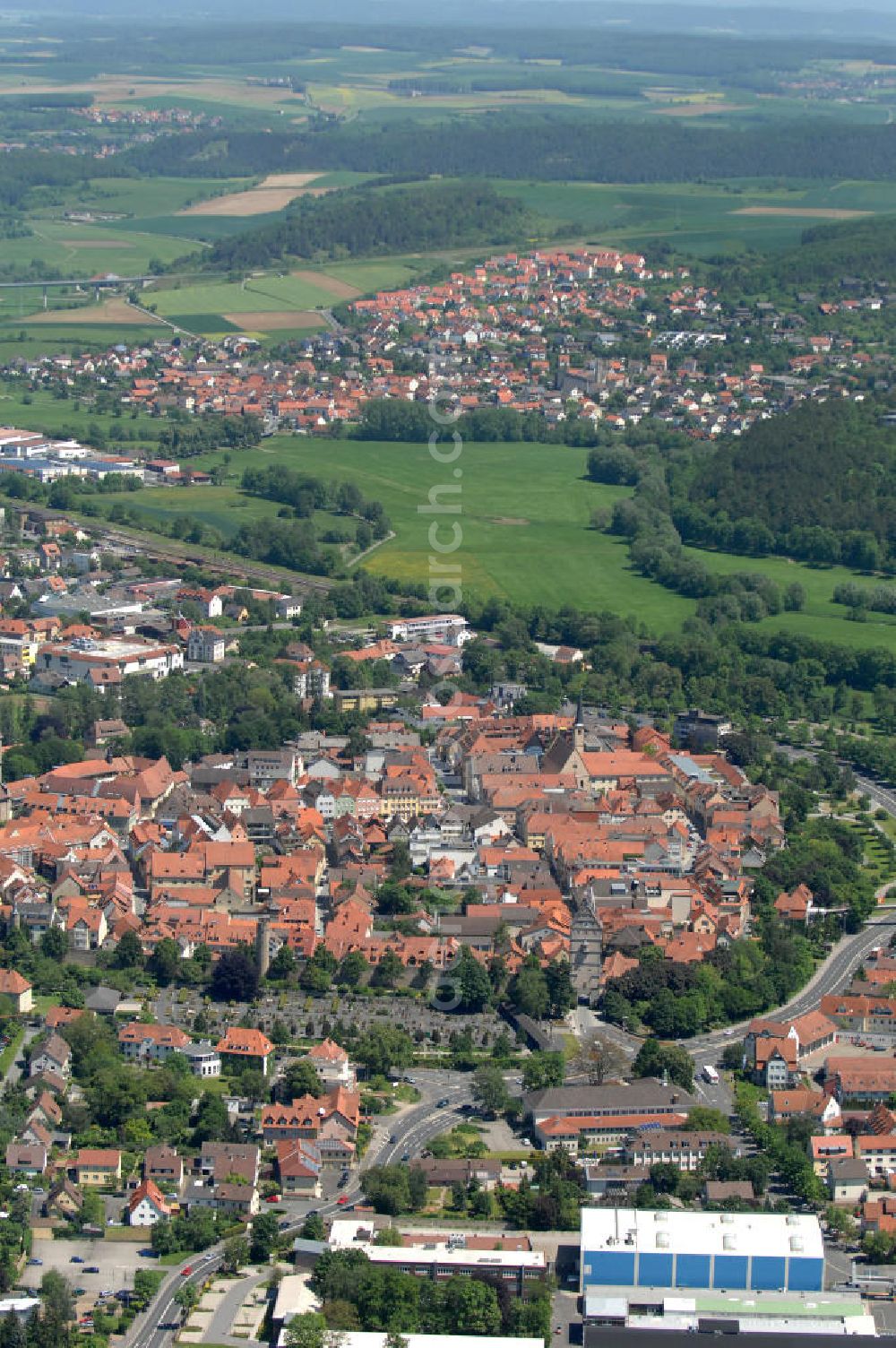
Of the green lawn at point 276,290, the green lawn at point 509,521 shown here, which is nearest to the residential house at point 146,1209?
the green lawn at point 509,521

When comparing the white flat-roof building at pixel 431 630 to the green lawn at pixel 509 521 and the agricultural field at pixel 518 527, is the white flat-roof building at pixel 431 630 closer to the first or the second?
the agricultural field at pixel 518 527

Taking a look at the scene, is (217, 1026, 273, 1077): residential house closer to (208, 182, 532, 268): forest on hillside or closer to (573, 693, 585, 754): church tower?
(573, 693, 585, 754): church tower

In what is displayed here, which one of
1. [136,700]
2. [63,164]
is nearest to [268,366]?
[136,700]

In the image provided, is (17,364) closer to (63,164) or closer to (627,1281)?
(63,164)

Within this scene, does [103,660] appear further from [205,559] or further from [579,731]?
[205,559]

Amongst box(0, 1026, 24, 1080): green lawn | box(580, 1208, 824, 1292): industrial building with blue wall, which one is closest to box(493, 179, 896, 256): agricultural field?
box(0, 1026, 24, 1080): green lawn

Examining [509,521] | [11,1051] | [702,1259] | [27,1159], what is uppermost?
[702,1259]

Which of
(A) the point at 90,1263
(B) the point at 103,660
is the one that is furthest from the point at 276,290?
(A) the point at 90,1263
